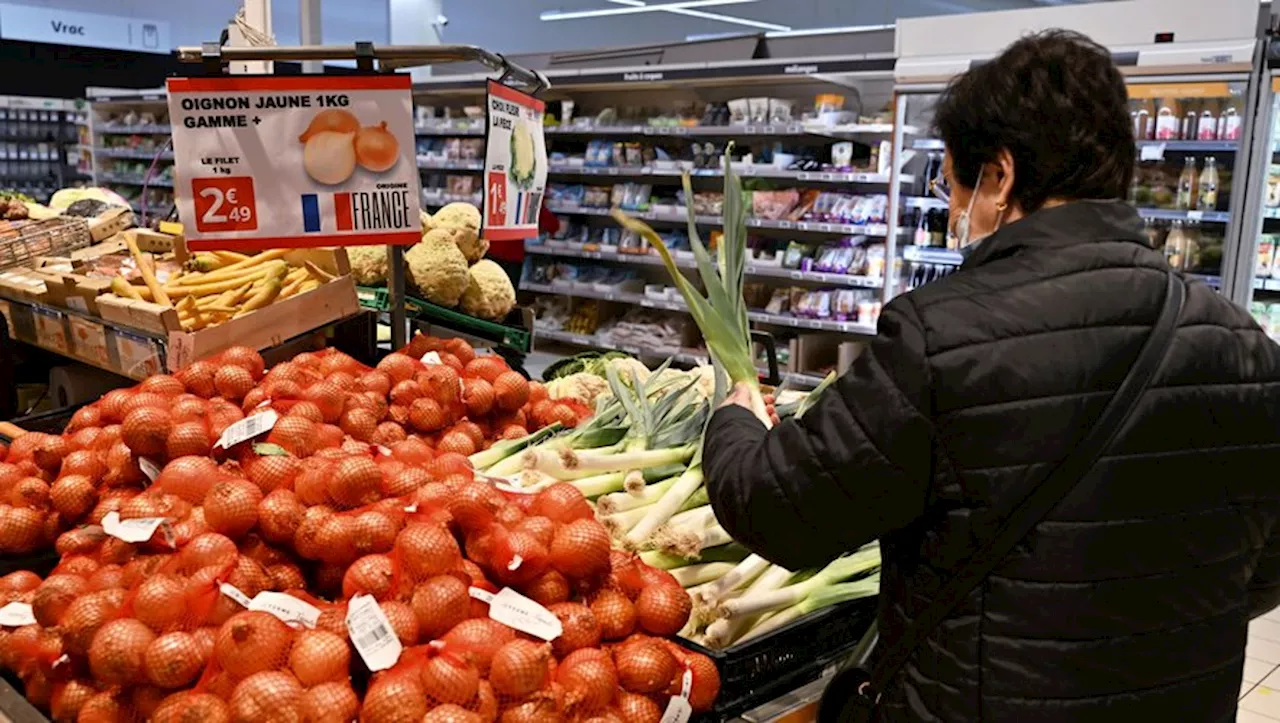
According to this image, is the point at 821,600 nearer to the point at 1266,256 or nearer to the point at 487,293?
the point at 487,293

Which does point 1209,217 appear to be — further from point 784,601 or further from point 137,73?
point 137,73

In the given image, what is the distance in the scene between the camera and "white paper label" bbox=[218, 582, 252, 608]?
4.98ft

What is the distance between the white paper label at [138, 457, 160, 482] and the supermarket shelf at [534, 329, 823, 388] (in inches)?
195

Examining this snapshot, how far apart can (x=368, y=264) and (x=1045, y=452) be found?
2.79 metres

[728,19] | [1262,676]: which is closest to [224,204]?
[1262,676]

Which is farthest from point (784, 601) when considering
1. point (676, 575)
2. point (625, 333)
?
point (625, 333)

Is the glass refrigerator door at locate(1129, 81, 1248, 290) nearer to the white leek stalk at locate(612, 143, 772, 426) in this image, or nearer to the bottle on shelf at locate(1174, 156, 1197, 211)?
the bottle on shelf at locate(1174, 156, 1197, 211)

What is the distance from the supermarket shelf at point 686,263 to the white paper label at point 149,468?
510 centimetres

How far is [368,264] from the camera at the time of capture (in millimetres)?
3545

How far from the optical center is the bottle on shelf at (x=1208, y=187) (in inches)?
193

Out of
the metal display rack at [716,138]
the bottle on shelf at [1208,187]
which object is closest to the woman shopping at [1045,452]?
Result: the bottle on shelf at [1208,187]

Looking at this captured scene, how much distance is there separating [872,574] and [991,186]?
0.90 meters

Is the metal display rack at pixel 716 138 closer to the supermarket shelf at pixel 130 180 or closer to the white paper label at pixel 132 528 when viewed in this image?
the supermarket shelf at pixel 130 180

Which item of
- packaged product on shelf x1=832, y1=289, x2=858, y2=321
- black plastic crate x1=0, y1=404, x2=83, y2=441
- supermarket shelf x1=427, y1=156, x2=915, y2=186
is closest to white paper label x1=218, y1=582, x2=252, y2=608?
black plastic crate x1=0, y1=404, x2=83, y2=441
